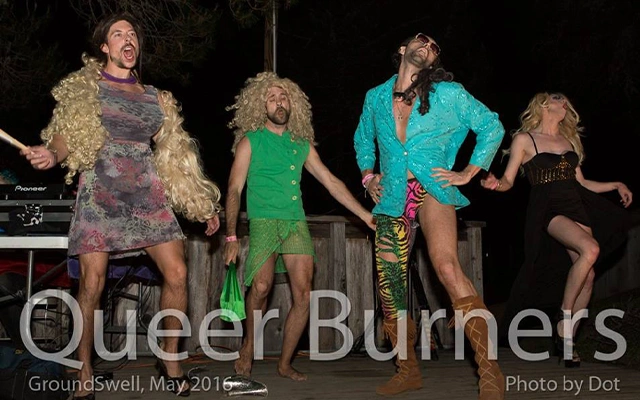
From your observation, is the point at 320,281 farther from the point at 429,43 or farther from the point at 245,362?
the point at 429,43

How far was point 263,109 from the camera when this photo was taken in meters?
6.45

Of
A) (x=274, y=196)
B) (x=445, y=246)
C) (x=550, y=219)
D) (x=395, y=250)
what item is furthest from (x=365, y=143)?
(x=550, y=219)

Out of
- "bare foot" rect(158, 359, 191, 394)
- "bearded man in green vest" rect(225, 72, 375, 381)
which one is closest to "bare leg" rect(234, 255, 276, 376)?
"bearded man in green vest" rect(225, 72, 375, 381)

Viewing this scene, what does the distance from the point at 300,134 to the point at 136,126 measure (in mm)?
1416

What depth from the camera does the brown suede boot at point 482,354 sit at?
4949mm

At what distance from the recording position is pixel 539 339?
10539mm

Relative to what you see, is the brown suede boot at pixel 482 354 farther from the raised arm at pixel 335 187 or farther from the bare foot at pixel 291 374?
the bare foot at pixel 291 374

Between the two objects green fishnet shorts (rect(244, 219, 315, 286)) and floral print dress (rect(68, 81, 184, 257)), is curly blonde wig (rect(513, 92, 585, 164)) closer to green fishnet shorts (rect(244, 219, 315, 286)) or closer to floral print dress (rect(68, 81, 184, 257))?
green fishnet shorts (rect(244, 219, 315, 286))

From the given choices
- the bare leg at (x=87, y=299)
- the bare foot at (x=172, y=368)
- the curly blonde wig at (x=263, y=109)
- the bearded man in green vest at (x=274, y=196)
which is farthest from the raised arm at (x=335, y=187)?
the bare leg at (x=87, y=299)

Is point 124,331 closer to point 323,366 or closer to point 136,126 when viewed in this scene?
Result: point 323,366

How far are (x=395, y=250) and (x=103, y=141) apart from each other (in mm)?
1716

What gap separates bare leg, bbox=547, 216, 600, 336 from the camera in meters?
7.12

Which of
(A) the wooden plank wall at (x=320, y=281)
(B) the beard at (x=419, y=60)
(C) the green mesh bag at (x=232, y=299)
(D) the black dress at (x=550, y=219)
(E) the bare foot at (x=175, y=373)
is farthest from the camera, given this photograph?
(A) the wooden plank wall at (x=320, y=281)

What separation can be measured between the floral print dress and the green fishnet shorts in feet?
2.85
